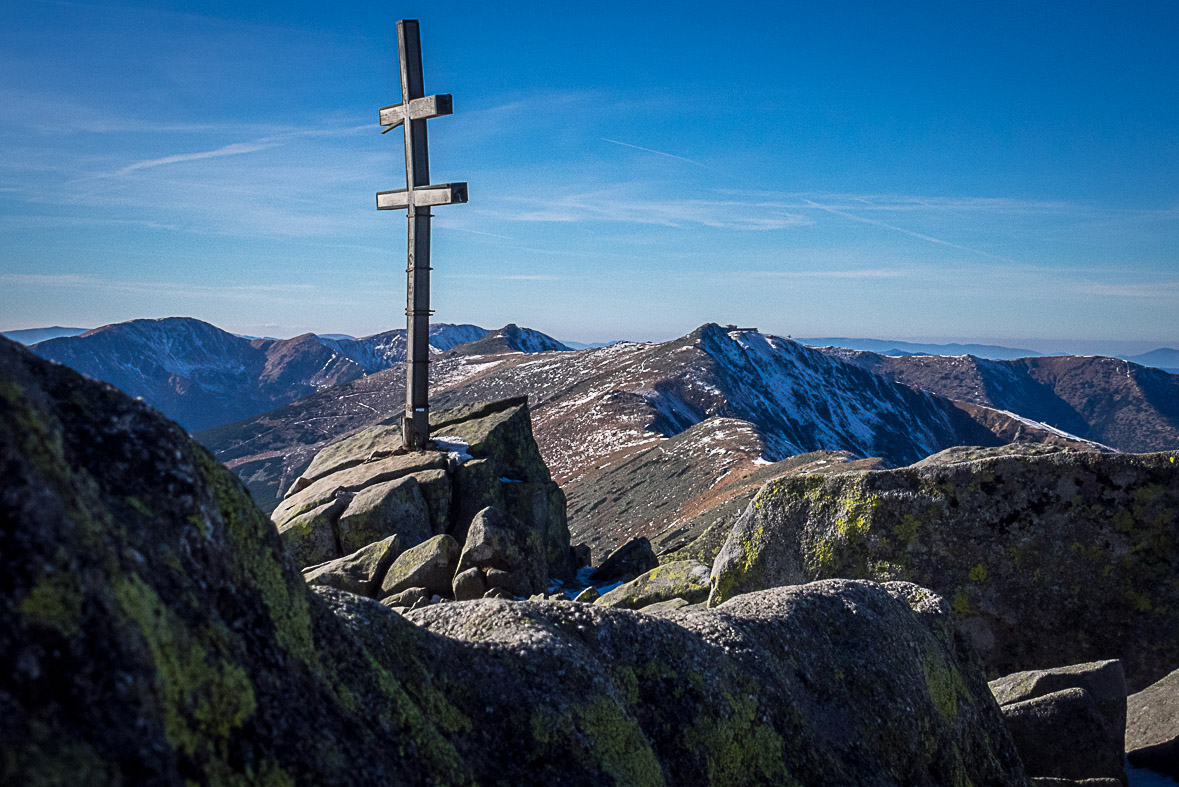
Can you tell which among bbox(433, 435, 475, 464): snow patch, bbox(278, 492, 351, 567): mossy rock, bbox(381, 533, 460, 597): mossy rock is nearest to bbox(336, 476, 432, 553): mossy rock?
bbox(278, 492, 351, 567): mossy rock

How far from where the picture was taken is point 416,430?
22.1m

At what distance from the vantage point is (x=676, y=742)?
4.93 meters

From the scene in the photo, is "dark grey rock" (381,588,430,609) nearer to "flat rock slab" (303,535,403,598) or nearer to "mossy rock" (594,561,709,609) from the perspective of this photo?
"flat rock slab" (303,535,403,598)

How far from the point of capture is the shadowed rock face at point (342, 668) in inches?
97.9

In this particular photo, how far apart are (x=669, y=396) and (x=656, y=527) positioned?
3968 inches

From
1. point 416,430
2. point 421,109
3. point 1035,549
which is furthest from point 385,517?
point 1035,549

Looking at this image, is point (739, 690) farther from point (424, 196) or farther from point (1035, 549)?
point (424, 196)

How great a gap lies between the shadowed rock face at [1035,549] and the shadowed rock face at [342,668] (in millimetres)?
3137

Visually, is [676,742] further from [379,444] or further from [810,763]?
[379,444]

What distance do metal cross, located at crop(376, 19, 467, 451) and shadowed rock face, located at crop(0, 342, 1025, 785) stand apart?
14.5 m

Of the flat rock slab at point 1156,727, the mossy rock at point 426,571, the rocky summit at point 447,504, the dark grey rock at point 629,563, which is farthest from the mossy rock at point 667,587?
the flat rock slab at point 1156,727

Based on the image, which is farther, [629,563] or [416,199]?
[416,199]

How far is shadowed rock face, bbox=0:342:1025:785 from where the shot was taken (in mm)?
2486

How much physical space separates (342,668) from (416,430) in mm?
18646
